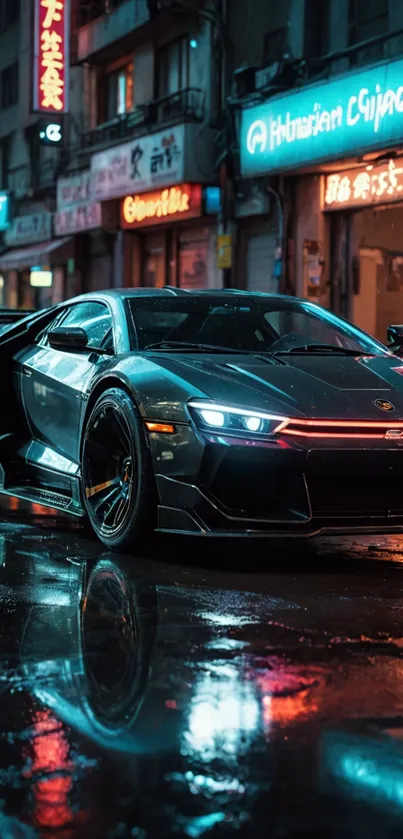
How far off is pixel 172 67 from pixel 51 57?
275cm

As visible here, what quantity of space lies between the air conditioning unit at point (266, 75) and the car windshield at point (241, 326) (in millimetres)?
11524

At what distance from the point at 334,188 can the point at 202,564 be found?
12.9 metres

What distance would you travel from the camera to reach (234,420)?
5.09m

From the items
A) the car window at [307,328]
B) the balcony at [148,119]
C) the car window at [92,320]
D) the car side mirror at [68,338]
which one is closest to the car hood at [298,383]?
the car window at [307,328]

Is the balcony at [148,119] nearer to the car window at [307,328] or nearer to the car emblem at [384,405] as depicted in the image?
the car window at [307,328]

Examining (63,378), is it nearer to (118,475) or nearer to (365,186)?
(118,475)

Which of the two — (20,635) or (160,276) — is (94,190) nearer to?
(160,276)

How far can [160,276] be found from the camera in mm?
23703

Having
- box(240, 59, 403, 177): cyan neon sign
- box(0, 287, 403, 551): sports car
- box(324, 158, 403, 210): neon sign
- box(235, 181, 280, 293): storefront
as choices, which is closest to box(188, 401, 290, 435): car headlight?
box(0, 287, 403, 551): sports car

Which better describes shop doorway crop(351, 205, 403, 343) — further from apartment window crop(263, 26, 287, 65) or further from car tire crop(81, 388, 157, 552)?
car tire crop(81, 388, 157, 552)

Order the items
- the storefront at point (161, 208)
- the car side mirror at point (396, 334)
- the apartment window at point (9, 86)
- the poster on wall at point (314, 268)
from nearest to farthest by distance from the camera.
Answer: the car side mirror at point (396, 334) < the poster on wall at point (314, 268) < the storefront at point (161, 208) < the apartment window at point (9, 86)

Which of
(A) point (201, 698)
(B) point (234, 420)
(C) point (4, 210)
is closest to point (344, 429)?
(B) point (234, 420)

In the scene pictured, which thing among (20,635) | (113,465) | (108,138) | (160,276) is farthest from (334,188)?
(20,635)

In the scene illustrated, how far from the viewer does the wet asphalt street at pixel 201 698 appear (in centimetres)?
247
